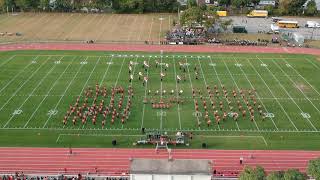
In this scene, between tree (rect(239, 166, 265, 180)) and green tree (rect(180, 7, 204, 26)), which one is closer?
tree (rect(239, 166, 265, 180))

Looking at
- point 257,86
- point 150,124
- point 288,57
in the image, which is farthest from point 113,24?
point 150,124

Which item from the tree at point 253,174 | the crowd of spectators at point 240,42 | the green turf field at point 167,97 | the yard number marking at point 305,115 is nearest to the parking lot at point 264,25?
the crowd of spectators at point 240,42

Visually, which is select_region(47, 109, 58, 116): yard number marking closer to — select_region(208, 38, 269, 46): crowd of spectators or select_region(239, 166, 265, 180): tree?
select_region(239, 166, 265, 180): tree

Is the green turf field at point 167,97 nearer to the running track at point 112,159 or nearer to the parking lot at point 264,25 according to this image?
the running track at point 112,159

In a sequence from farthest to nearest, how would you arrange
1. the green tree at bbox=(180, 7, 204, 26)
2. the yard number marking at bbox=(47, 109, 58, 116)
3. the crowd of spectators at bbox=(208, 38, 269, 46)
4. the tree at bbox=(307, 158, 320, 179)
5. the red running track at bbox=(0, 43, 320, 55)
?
the green tree at bbox=(180, 7, 204, 26) → the crowd of spectators at bbox=(208, 38, 269, 46) → the red running track at bbox=(0, 43, 320, 55) → the yard number marking at bbox=(47, 109, 58, 116) → the tree at bbox=(307, 158, 320, 179)

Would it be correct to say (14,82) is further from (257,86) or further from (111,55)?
(257,86)

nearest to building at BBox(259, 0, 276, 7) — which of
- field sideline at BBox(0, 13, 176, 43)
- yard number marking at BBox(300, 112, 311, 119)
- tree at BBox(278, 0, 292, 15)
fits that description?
tree at BBox(278, 0, 292, 15)
